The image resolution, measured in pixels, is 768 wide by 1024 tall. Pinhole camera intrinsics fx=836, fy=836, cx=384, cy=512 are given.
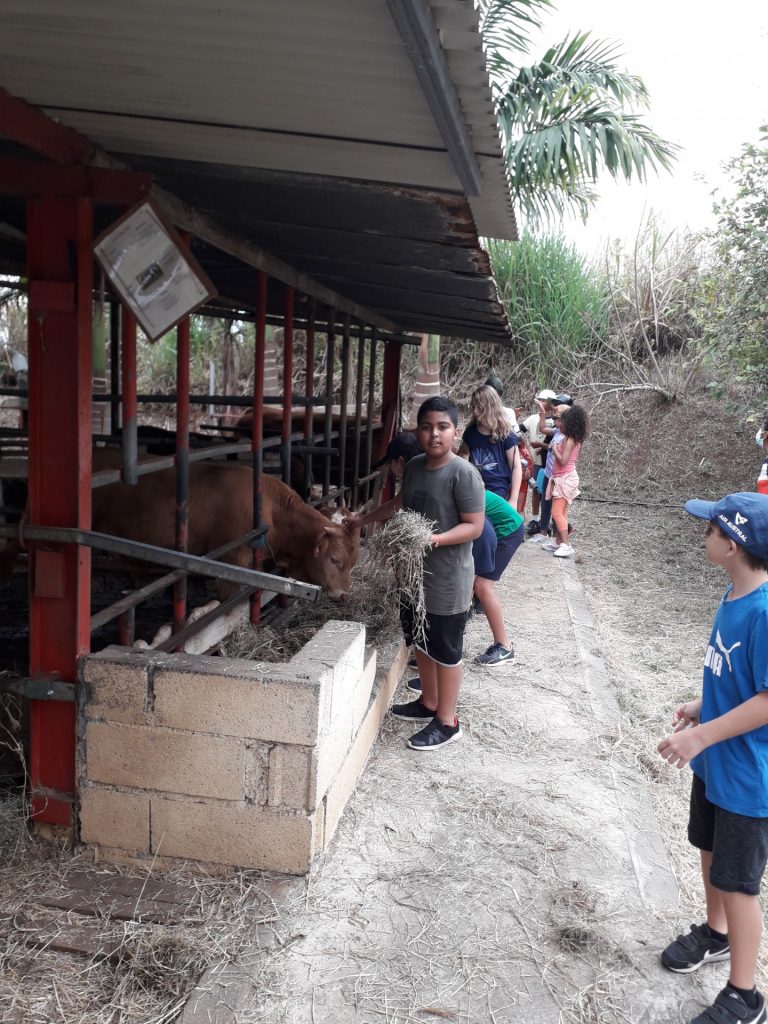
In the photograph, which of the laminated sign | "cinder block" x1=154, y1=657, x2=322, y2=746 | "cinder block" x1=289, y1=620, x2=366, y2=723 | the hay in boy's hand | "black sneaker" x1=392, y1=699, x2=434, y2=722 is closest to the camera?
the laminated sign

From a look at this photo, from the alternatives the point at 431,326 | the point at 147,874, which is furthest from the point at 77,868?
the point at 431,326

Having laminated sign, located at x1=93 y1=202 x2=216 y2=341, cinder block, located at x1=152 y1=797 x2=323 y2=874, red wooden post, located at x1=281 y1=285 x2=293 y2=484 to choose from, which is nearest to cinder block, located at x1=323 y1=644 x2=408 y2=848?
cinder block, located at x1=152 y1=797 x2=323 y2=874

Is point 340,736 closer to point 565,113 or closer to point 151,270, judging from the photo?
point 151,270

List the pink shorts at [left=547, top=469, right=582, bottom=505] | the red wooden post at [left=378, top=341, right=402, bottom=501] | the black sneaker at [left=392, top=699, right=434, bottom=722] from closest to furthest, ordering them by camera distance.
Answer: the black sneaker at [left=392, top=699, right=434, bottom=722] < the pink shorts at [left=547, top=469, right=582, bottom=505] < the red wooden post at [left=378, top=341, right=402, bottom=501]

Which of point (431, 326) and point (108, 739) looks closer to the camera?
point (108, 739)

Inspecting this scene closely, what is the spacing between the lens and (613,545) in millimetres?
12023

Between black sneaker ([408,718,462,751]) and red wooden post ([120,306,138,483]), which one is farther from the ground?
red wooden post ([120,306,138,483])

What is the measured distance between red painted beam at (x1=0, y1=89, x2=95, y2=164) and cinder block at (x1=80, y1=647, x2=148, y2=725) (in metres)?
1.90

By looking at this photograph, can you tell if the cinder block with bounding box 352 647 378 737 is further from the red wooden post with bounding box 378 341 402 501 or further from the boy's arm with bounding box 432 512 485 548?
the red wooden post with bounding box 378 341 402 501

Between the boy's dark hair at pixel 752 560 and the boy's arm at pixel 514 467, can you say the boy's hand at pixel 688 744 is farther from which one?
the boy's arm at pixel 514 467

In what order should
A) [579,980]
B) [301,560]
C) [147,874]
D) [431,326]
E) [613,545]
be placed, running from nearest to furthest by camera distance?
[579,980] → [147,874] → [301,560] → [431,326] → [613,545]

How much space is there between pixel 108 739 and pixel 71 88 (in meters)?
2.36

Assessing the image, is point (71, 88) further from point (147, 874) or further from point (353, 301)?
point (353, 301)

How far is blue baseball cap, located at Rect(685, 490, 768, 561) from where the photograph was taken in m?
2.69
